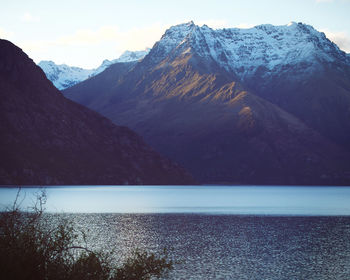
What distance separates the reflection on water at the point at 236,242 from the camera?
190 feet

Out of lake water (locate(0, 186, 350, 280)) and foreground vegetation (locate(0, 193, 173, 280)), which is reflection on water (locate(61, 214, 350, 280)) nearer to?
lake water (locate(0, 186, 350, 280))

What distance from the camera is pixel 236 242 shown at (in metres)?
79.8

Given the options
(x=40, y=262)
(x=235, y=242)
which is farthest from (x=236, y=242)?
(x=40, y=262)

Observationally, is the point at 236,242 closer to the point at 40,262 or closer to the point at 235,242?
the point at 235,242

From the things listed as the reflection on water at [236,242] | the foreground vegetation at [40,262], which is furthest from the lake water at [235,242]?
the foreground vegetation at [40,262]

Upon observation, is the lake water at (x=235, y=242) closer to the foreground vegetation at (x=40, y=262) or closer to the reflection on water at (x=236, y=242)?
the reflection on water at (x=236, y=242)

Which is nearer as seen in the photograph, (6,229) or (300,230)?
(6,229)

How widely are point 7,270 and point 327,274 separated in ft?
109

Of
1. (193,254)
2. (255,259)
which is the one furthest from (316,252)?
(193,254)

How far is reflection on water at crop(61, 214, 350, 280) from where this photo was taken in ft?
190

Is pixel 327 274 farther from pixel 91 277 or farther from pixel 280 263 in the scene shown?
pixel 91 277

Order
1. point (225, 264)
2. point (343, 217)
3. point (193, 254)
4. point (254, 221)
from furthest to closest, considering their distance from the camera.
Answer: point (343, 217)
point (254, 221)
point (193, 254)
point (225, 264)

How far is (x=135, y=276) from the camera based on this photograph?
37344 millimetres

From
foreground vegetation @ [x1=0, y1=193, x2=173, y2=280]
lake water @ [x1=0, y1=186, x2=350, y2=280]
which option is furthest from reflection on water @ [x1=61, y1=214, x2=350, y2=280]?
foreground vegetation @ [x1=0, y1=193, x2=173, y2=280]
